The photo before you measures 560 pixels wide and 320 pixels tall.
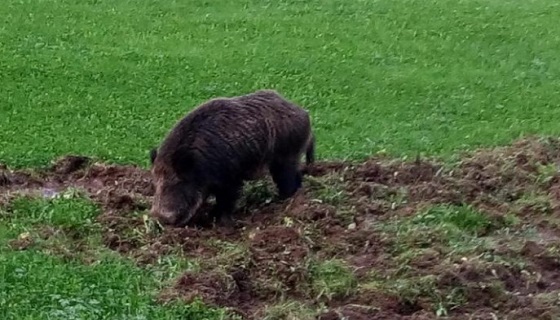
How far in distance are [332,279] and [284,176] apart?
6.93ft

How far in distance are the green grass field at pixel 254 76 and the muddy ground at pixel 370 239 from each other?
0.43 meters

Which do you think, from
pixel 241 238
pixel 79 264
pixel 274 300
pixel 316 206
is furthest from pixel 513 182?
pixel 79 264

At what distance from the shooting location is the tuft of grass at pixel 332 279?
668 cm

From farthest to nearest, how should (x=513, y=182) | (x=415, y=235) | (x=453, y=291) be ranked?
(x=513, y=182) → (x=415, y=235) → (x=453, y=291)

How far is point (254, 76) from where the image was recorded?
13.8 meters

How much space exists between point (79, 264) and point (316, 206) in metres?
2.04

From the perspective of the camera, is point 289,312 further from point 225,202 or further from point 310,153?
point 310,153

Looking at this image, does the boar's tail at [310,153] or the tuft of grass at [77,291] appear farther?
the boar's tail at [310,153]

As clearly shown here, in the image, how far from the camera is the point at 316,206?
8.34 metres

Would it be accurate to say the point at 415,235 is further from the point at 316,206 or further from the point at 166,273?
the point at 166,273

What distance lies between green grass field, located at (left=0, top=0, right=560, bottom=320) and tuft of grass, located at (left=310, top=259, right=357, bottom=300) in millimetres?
931

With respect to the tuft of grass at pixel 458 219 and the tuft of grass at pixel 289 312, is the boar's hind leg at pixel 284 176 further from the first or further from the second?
the tuft of grass at pixel 289 312

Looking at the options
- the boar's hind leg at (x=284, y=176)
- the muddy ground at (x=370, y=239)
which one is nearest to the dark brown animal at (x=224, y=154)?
the boar's hind leg at (x=284, y=176)

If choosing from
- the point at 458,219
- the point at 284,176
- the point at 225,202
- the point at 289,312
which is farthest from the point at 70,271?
the point at 458,219
